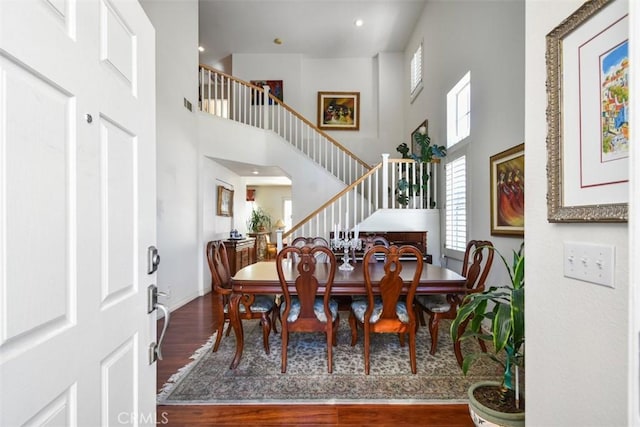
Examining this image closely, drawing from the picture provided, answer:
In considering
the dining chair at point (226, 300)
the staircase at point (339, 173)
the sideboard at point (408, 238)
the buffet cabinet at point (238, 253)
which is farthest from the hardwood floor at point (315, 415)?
the buffet cabinet at point (238, 253)

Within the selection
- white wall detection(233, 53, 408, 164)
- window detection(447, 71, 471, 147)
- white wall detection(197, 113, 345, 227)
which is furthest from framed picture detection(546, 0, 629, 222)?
white wall detection(233, 53, 408, 164)

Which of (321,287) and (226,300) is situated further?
(226,300)

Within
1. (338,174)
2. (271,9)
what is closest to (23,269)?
(338,174)

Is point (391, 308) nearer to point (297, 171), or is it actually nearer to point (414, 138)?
point (297, 171)

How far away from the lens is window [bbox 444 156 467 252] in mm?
3992

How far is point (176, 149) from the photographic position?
166 inches

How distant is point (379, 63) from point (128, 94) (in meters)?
7.25

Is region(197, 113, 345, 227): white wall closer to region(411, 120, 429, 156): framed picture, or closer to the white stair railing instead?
the white stair railing

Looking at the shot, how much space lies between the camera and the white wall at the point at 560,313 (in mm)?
819

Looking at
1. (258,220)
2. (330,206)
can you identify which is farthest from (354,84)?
(258,220)

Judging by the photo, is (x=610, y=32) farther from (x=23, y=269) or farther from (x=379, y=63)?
(x=379, y=63)

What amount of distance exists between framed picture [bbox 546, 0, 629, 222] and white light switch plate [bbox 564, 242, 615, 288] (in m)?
0.08

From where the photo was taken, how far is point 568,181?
962mm

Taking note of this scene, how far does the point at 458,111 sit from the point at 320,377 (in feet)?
12.7
